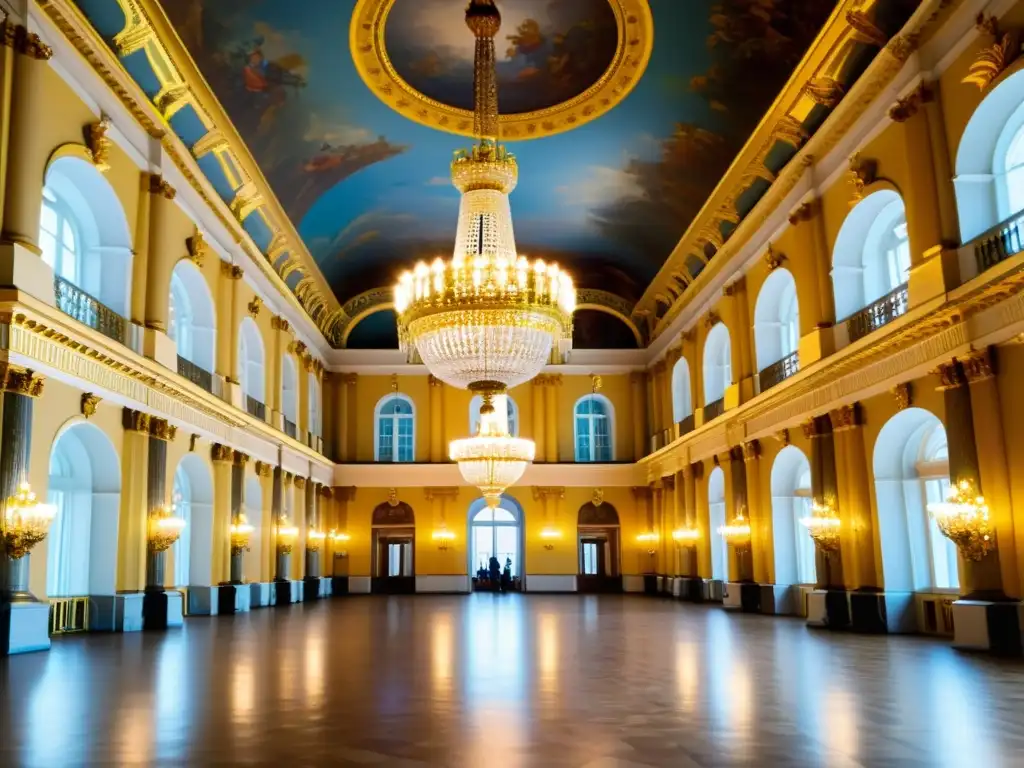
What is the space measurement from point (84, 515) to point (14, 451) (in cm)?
342

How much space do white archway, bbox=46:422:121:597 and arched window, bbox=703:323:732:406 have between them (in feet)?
42.3

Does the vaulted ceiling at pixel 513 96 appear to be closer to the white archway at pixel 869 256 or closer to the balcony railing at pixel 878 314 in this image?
the white archway at pixel 869 256

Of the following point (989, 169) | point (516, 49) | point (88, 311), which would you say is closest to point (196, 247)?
point (88, 311)

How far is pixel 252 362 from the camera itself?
1995 centimetres

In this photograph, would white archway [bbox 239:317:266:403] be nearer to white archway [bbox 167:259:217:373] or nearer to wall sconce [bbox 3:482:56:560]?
Answer: white archway [bbox 167:259:217:373]

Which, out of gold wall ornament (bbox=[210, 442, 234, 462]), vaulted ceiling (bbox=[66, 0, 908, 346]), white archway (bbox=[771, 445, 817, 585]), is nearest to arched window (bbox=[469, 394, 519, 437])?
vaulted ceiling (bbox=[66, 0, 908, 346])

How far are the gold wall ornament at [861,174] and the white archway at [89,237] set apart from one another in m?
10.0

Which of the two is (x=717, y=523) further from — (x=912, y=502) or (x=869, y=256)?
(x=869, y=256)

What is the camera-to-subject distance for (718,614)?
16.1 meters

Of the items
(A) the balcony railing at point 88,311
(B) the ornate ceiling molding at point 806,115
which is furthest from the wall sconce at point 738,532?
(A) the balcony railing at point 88,311

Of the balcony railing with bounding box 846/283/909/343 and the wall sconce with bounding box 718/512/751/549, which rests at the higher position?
the balcony railing with bounding box 846/283/909/343

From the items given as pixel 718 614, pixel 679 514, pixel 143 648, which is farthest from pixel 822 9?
pixel 679 514

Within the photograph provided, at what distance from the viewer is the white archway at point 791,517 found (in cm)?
1656

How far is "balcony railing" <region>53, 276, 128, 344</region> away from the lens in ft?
36.8
